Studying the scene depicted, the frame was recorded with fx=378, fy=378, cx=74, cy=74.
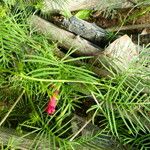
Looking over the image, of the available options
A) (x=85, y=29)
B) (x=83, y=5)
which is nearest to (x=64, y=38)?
(x=85, y=29)

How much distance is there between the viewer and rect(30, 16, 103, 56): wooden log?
2.08 metres

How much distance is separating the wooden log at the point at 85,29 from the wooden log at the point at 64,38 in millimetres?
39

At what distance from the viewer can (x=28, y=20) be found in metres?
2.06

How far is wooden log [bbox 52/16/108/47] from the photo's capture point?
6.98 feet

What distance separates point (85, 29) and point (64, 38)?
142mm

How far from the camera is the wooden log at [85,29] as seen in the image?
6.98 ft

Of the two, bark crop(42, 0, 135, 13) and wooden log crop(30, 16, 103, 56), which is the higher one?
bark crop(42, 0, 135, 13)

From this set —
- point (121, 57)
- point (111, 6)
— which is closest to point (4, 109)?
point (121, 57)

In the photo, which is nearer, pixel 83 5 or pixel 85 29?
pixel 85 29

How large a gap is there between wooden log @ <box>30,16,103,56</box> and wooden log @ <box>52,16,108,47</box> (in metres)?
0.04

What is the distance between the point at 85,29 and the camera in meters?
2.16

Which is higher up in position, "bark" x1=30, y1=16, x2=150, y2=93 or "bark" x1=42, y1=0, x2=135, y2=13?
"bark" x1=42, y1=0, x2=135, y2=13

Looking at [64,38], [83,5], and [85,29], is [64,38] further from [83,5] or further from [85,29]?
[83,5]

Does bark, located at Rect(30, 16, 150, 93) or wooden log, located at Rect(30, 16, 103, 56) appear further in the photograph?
wooden log, located at Rect(30, 16, 103, 56)
